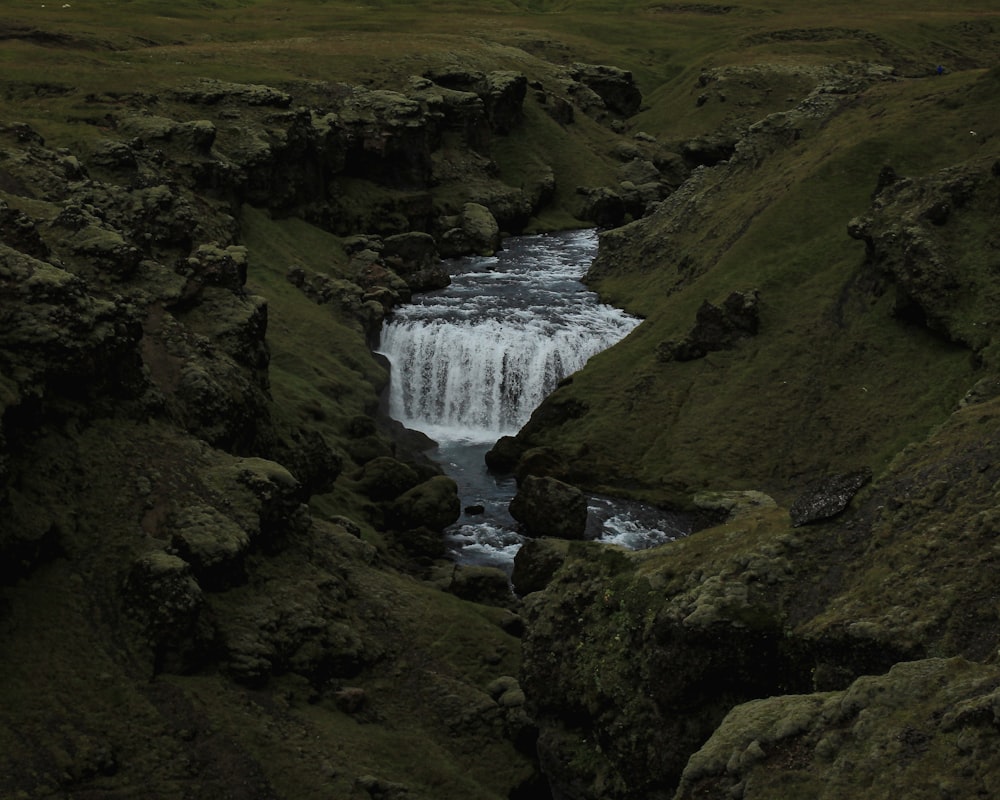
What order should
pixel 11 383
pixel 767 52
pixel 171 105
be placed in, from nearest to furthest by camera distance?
1. pixel 11 383
2. pixel 171 105
3. pixel 767 52

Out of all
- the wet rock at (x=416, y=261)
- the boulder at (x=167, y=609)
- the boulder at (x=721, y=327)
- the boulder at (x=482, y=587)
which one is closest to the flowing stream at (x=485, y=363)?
the wet rock at (x=416, y=261)

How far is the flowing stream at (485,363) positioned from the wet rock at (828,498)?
26.2 m

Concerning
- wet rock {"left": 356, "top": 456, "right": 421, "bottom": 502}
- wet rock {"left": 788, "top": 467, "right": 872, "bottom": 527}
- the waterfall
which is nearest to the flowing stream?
the waterfall

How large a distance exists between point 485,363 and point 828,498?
143 feet

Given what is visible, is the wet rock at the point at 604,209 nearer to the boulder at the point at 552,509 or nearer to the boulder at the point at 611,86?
the boulder at the point at 611,86

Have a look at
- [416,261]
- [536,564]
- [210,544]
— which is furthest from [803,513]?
[416,261]

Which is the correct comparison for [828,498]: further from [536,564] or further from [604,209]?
[604,209]

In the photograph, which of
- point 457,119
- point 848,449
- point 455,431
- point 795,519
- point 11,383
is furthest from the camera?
point 457,119

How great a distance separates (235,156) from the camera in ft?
274

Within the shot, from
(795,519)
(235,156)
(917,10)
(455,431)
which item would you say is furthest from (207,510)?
(917,10)

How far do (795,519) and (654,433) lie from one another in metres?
31.8

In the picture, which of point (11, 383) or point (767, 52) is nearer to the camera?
point (11, 383)

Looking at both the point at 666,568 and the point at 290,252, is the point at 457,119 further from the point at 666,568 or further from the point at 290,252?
the point at 666,568

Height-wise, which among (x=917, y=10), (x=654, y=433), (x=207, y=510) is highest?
(x=917, y=10)
